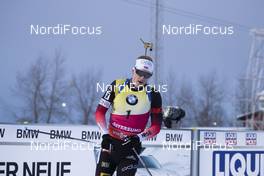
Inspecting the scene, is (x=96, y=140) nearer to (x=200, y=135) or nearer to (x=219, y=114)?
(x=200, y=135)

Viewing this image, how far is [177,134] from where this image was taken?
29.0 feet

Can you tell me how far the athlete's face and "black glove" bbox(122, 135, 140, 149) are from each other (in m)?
0.54

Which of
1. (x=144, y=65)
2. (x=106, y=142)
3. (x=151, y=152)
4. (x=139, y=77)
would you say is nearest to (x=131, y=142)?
(x=106, y=142)

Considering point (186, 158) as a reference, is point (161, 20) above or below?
above

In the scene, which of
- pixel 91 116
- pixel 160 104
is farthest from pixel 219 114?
pixel 160 104

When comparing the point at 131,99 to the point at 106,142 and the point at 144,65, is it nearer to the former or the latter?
the point at 144,65

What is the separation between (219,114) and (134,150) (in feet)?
83.2

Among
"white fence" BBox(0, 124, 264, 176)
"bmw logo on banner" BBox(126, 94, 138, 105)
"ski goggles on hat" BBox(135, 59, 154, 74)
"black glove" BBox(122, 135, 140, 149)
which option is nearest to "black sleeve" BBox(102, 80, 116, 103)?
"bmw logo on banner" BBox(126, 94, 138, 105)

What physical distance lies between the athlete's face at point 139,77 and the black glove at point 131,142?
0.54 metres

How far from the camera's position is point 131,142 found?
229 inches

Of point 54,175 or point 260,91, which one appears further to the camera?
point 260,91

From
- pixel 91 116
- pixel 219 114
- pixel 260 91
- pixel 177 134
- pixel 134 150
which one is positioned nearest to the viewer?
pixel 134 150

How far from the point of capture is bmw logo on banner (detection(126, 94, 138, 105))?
5.87 meters

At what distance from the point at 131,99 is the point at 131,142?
434 mm
